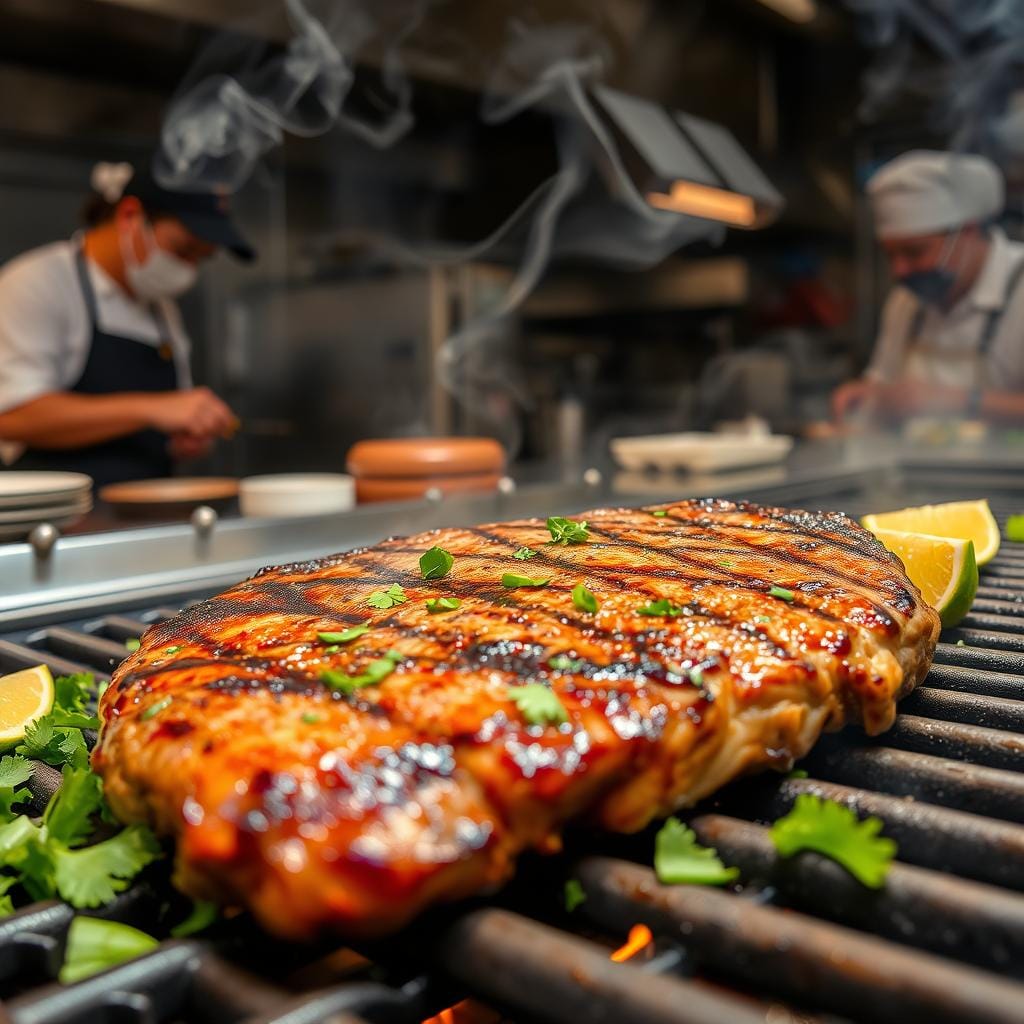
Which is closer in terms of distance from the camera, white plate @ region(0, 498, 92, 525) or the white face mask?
white plate @ region(0, 498, 92, 525)

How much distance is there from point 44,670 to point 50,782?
320 millimetres

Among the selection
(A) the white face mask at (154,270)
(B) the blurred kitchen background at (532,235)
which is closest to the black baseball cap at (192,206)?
(A) the white face mask at (154,270)

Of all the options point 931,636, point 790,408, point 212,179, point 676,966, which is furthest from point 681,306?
point 676,966

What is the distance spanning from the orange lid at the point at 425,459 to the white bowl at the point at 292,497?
9.5 inches

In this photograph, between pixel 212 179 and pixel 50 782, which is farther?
pixel 212 179

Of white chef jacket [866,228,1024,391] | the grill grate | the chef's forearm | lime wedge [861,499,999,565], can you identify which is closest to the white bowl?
lime wedge [861,499,999,565]

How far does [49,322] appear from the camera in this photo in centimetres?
531

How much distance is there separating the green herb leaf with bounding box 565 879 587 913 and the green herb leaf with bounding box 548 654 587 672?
256mm

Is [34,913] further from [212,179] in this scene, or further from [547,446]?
[547,446]

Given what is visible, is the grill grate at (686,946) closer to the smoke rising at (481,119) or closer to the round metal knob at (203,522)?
the round metal knob at (203,522)

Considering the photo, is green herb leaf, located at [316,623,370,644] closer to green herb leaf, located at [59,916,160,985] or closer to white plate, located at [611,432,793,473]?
green herb leaf, located at [59,916,160,985]

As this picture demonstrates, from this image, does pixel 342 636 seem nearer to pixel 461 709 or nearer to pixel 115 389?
pixel 461 709

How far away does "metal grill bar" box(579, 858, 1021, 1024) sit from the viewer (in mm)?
845

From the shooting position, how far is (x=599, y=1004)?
0.88 m
